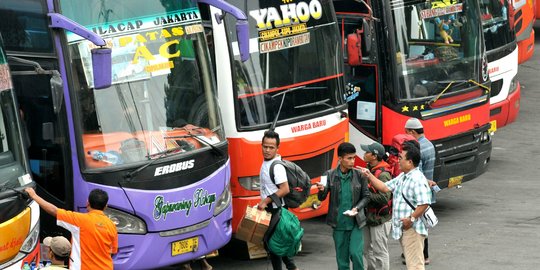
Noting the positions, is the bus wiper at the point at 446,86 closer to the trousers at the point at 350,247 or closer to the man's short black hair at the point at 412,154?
the trousers at the point at 350,247

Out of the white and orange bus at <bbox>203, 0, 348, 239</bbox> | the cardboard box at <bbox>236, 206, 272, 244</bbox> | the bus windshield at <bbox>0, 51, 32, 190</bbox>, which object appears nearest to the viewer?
the bus windshield at <bbox>0, 51, 32, 190</bbox>

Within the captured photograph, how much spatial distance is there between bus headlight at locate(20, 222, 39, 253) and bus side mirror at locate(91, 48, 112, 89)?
1511 mm

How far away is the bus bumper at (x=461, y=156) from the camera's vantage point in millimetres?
15852

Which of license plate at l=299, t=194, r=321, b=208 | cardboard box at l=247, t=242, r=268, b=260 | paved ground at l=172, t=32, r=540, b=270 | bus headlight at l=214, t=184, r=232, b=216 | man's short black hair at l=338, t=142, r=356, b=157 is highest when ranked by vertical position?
man's short black hair at l=338, t=142, r=356, b=157

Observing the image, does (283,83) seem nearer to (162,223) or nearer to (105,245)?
(162,223)

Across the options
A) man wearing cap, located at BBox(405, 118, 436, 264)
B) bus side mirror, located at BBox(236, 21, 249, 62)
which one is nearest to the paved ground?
man wearing cap, located at BBox(405, 118, 436, 264)

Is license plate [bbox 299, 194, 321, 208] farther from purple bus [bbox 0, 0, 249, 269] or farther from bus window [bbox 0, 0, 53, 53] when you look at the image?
bus window [bbox 0, 0, 53, 53]

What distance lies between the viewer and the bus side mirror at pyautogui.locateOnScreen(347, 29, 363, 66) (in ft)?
49.3

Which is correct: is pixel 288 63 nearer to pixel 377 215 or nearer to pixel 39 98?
pixel 377 215

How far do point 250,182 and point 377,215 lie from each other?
1.60 m

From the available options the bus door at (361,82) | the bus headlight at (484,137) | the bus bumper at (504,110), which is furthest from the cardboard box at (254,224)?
the bus bumper at (504,110)

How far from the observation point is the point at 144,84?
39.9ft

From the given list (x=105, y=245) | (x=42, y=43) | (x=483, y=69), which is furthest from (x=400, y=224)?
(x=483, y=69)

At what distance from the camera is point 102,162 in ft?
38.7
